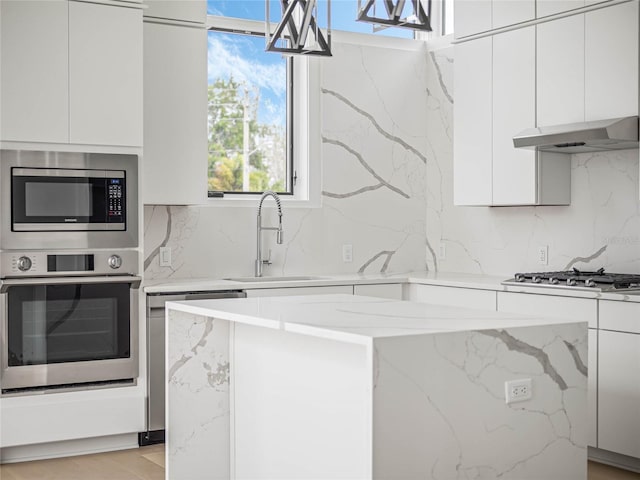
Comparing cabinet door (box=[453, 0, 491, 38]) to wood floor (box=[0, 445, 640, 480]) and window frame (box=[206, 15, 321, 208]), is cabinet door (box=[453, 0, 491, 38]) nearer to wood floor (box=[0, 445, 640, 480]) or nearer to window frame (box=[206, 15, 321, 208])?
window frame (box=[206, 15, 321, 208])

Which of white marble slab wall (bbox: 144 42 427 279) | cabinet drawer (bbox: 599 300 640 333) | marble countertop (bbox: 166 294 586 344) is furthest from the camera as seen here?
white marble slab wall (bbox: 144 42 427 279)

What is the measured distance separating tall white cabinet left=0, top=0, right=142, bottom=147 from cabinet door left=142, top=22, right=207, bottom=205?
380 mm

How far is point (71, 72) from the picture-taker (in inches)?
168

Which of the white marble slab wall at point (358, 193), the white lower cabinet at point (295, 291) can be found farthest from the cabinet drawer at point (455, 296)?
the white marble slab wall at point (358, 193)

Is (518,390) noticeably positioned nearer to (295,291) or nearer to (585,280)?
(585,280)

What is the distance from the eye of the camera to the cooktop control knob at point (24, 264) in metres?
4.14

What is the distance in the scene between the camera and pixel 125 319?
441 centimetres

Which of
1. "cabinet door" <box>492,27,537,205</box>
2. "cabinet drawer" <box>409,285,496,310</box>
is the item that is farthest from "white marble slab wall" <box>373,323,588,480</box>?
"cabinet door" <box>492,27,537,205</box>

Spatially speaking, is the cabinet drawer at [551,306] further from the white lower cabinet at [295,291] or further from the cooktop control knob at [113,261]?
the cooktop control knob at [113,261]

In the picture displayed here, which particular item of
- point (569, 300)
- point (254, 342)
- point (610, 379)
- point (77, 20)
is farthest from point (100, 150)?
point (610, 379)

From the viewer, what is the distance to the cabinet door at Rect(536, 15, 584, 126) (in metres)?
4.46

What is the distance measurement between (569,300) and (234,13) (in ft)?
9.36

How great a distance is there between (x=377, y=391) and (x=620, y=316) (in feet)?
6.95

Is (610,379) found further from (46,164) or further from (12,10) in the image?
→ (12,10)
